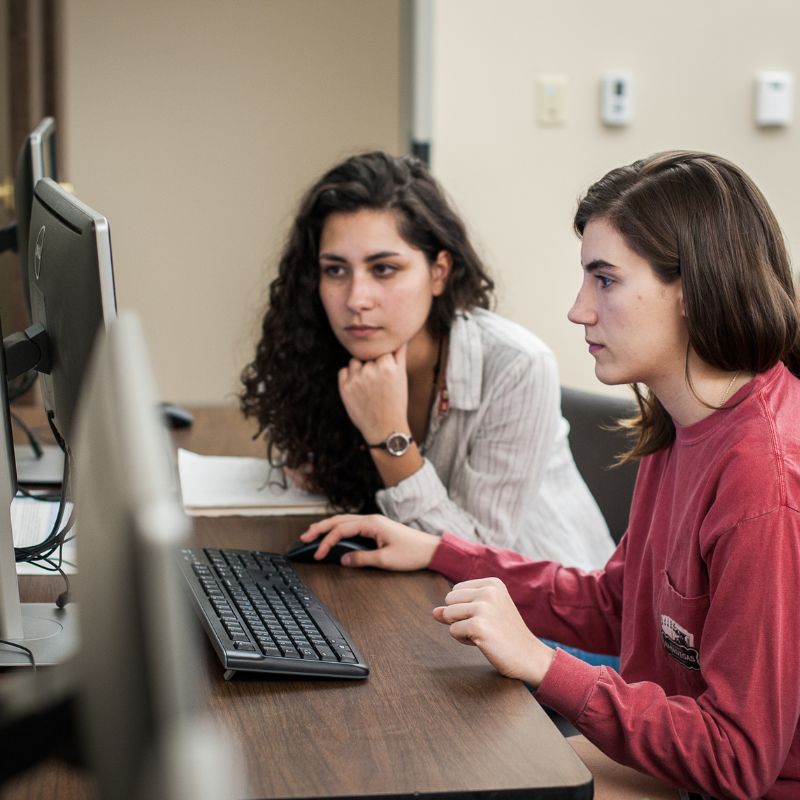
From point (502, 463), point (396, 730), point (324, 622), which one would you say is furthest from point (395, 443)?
point (396, 730)

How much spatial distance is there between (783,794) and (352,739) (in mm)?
443

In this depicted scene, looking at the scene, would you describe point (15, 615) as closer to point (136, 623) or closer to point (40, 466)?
point (136, 623)

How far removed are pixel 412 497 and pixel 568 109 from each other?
1.49 meters

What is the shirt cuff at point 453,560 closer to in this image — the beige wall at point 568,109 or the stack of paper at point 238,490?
the stack of paper at point 238,490

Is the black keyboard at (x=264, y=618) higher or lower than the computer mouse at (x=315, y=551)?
higher

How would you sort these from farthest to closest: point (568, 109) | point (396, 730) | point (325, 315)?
point (568, 109) < point (325, 315) < point (396, 730)

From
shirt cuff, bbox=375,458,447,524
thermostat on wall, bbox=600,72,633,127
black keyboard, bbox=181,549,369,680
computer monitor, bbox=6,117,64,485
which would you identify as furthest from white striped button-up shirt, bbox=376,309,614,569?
thermostat on wall, bbox=600,72,633,127

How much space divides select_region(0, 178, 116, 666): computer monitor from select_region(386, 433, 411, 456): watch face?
57cm

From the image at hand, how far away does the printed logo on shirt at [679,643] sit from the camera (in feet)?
3.56

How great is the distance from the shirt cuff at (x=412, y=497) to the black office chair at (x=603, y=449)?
381 mm

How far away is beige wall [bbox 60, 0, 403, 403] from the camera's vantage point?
11.8 feet

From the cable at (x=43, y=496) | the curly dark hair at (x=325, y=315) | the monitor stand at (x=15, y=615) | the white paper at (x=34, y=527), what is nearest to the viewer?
the monitor stand at (x=15, y=615)

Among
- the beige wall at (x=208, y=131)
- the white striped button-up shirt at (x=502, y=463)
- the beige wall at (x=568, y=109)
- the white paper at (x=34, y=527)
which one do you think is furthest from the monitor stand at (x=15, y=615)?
the beige wall at (x=208, y=131)

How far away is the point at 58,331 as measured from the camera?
3.24 ft
